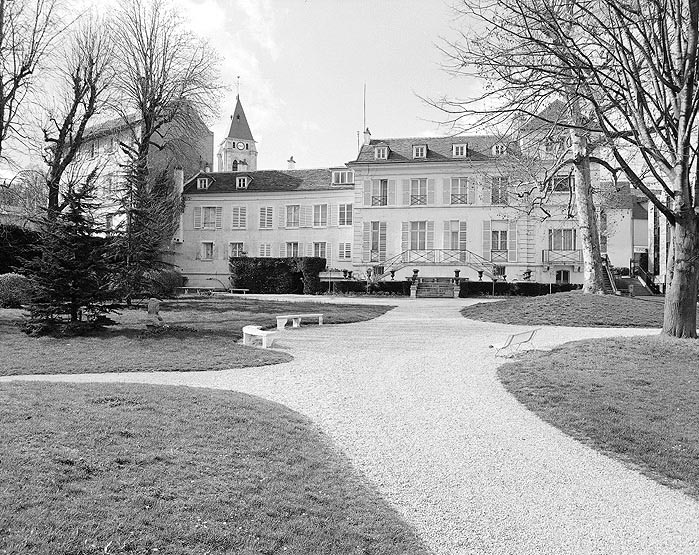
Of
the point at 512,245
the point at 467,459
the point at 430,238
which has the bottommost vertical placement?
the point at 467,459

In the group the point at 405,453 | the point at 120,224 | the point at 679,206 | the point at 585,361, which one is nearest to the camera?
the point at 405,453

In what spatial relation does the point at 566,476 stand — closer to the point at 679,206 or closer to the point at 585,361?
the point at 585,361

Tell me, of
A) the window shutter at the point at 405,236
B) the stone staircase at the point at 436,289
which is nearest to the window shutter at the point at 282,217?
the window shutter at the point at 405,236

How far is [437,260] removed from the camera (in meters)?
39.7

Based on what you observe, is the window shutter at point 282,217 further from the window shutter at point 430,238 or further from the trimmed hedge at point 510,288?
the trimmed hedge at point 510,288

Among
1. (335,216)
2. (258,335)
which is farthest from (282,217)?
(258,335)

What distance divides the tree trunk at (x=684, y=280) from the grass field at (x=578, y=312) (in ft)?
20.0

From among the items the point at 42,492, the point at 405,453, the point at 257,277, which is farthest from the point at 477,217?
the point at 42,492

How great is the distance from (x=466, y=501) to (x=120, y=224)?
13584 mm

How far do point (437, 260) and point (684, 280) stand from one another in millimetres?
27894

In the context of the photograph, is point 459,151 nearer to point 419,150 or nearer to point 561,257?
point 419,150

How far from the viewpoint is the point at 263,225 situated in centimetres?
4488

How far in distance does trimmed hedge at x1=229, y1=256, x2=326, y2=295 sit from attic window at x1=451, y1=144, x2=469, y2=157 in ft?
37.9

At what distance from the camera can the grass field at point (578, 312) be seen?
1814 cm
